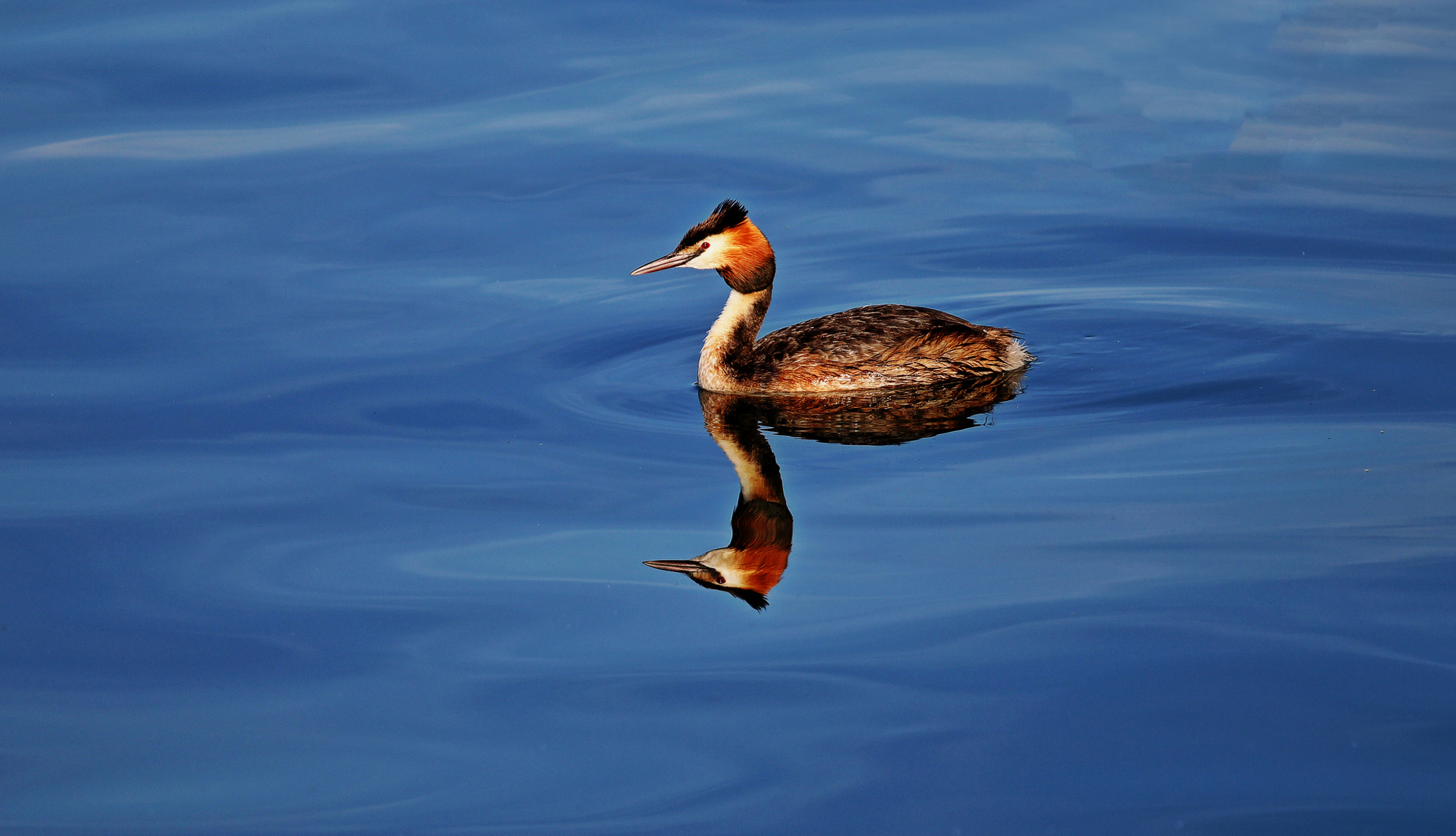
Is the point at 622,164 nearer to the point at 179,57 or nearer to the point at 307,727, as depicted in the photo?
the point at 179,57

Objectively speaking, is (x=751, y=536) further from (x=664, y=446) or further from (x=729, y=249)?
(x=729, y=249)

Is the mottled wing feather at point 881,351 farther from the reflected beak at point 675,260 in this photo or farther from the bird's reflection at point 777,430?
the reflected beak at point 675,260

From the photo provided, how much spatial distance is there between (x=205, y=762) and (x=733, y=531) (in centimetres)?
251

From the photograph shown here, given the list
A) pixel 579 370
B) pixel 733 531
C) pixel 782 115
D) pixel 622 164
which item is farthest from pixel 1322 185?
pixel 733 531

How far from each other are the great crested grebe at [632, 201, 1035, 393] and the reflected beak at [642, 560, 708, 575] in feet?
8.62

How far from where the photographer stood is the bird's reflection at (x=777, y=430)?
6.80 meters

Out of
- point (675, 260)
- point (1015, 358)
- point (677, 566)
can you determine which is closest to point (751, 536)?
point (677, 566)

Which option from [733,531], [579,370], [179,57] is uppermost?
[179,57]

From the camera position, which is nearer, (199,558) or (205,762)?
(205,762)

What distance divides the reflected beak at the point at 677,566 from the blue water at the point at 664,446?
0.09 m

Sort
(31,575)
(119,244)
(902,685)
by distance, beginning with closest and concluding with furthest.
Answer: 1. (902,685)
2. (31,575)
3. (119,244)

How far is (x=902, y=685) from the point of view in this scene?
5.76 meters

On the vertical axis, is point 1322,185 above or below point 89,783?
above

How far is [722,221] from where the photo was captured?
9539 mm
